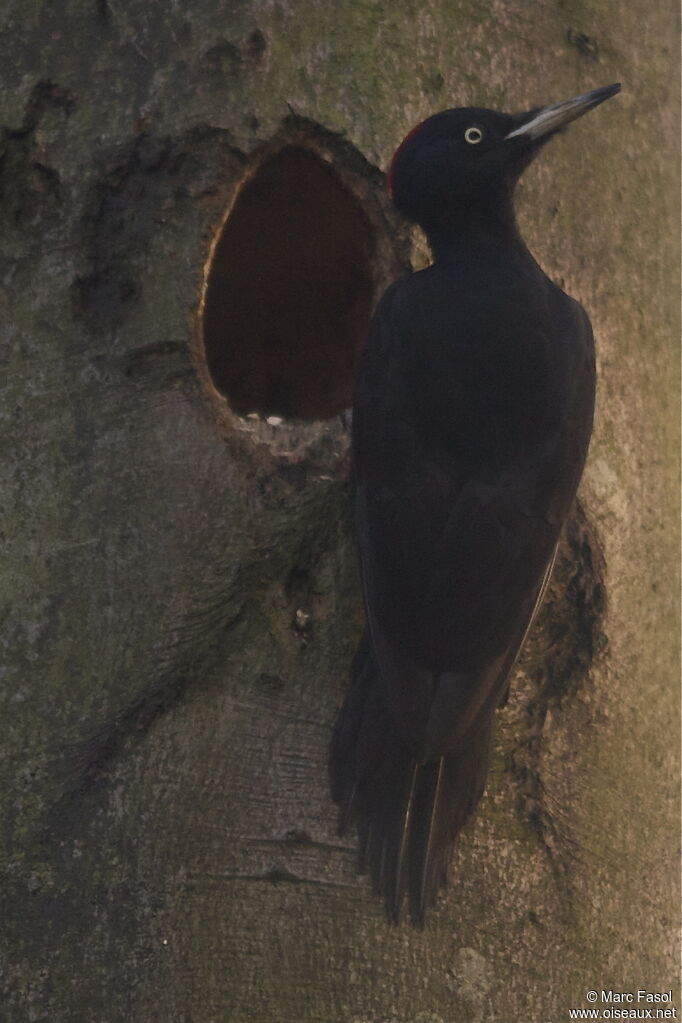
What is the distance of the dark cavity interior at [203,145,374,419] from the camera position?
124 inches

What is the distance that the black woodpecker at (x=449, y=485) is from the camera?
261 centimetres

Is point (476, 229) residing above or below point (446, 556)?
above

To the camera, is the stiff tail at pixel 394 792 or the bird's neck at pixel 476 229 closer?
the stiff tail at pixel 394 792

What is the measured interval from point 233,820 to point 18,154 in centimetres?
137

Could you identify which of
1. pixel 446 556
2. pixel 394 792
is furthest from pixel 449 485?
pixel 394 792

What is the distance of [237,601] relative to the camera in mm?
2646

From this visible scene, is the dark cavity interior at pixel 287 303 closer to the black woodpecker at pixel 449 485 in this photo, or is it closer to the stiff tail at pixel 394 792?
the black woodpecker at pixel 449 485

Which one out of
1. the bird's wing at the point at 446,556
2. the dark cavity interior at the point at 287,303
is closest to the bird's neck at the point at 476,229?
the dark cavity interior at the point at 287,303

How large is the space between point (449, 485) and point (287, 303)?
0.99m

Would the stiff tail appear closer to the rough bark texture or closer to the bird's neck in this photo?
the rough bark texture

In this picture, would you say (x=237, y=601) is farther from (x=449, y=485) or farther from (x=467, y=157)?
(x=467, y=157)

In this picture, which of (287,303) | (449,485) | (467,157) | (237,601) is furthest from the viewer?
(287,303)

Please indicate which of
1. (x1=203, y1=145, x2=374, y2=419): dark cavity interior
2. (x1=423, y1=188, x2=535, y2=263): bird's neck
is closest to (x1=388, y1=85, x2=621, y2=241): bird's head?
(x1=423, y1=188, x2=535, y2=263): bird's neck

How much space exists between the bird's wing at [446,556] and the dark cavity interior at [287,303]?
500 mm
